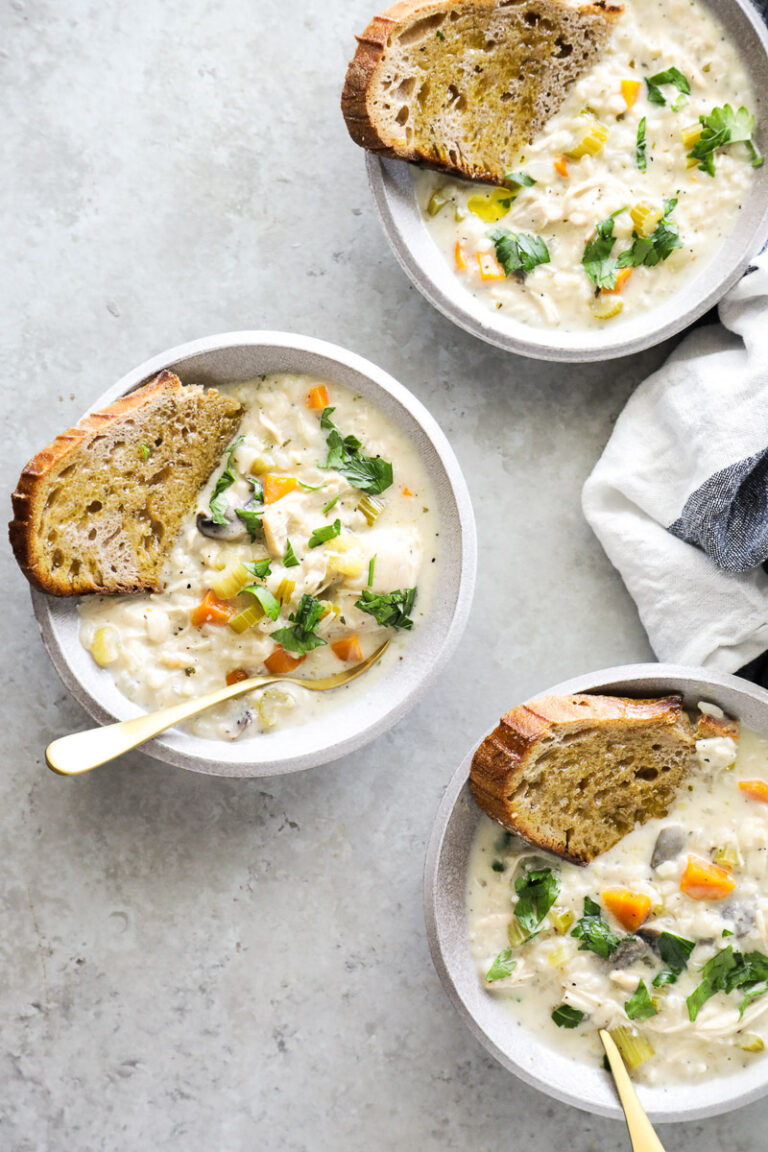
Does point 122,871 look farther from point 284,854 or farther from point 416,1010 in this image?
point 416,1010

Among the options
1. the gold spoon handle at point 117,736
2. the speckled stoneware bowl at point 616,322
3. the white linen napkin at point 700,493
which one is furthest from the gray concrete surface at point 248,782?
the gold spoon handle at point 117,736

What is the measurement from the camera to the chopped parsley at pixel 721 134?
3.25 meters

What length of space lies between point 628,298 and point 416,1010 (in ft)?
7.66

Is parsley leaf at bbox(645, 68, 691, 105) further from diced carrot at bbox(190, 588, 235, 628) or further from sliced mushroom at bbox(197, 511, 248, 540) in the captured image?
diced carrot at bbox(190, 588, 235, 628)

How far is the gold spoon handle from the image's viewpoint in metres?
2.82

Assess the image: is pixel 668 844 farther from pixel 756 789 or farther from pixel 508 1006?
pixel 508 1006

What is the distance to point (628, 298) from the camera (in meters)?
3.33

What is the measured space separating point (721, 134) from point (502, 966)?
2565 millimetres

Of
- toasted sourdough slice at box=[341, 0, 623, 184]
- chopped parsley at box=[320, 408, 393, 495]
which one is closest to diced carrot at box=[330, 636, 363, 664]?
chopped parsley at box=[320, 408, 393, 495]

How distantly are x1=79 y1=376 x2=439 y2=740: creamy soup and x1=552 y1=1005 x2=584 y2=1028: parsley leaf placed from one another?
43.1 inches

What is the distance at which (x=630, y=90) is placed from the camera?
327cm

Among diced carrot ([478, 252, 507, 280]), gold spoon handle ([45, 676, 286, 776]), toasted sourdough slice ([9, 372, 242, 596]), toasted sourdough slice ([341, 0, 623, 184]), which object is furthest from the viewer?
diced carrot ([478, 252, 507, 280])

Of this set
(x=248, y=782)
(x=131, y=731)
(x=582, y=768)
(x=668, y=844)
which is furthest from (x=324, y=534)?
(x=668, y=844)

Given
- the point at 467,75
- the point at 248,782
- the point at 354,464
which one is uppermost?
the point at 467,75
